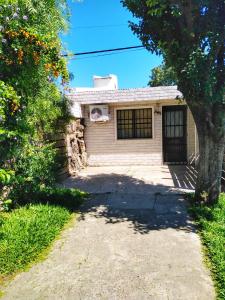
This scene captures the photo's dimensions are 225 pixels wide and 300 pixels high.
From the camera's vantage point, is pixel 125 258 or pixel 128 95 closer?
pixel 125 258

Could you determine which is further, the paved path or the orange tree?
the orange tree

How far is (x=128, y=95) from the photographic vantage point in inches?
411

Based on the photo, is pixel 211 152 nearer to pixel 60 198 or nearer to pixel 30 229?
pixel 60 198

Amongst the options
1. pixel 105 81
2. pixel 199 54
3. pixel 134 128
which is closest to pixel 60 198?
pixel 199 54

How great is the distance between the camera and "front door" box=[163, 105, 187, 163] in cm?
1084

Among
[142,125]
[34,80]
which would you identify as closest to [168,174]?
[142,125]

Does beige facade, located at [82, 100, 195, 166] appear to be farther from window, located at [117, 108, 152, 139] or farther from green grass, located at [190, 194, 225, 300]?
green grass, located at [190, 194, 225, 300]

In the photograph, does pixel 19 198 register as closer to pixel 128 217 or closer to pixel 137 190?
pixel 128 217

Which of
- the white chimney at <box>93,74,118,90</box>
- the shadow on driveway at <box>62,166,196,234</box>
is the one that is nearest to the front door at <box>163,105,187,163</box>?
the shadow on driveway at <box>62,166,196,234</box>

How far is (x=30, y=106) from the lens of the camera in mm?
5012

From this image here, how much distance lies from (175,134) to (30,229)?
25.9ft

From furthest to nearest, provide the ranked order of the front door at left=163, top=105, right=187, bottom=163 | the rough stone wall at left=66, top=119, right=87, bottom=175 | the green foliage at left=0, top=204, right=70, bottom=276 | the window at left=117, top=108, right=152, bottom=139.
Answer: the window at left=117, top=108, right=152, bottom=139
the front door at left=163, top=105, right=187, bottom=163
the rough stone wall at left=66, top=119, right=87, bottom=175
the green foliage at left=0, top=204, right=70, bottom=276

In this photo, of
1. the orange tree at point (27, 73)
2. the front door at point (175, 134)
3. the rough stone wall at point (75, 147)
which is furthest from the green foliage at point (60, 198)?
the front door at point (175, 134)

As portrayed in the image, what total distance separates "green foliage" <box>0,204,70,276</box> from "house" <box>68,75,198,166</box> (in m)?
6.02
